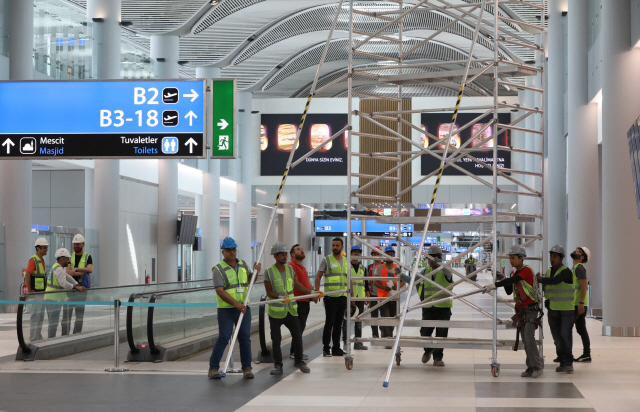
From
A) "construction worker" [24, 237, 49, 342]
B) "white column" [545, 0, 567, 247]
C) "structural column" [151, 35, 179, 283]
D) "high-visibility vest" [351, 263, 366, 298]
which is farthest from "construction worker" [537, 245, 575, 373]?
"structural column" [151, 35, 179, 283]

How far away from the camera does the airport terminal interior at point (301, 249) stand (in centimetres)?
955

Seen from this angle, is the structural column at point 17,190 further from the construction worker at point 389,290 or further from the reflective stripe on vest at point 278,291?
the reflective stripe on vest at point 278,291

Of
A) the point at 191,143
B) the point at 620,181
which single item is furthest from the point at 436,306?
the point at 620,181

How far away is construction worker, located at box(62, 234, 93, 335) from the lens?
12344mm

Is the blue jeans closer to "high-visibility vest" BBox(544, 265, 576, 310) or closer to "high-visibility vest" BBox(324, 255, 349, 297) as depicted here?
"high-visibility vest" BBox(324, 255, 349, 297)

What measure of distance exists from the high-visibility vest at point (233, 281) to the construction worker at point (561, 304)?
3.66m

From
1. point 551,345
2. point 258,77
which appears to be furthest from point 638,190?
point 258,77

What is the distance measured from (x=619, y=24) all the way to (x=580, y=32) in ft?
18.0

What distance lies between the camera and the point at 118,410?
7.66 m

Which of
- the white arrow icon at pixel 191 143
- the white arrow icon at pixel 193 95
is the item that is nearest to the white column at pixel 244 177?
the white arrow icon at pixel 193 95

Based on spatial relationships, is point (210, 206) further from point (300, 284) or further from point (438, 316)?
point (438, 316)

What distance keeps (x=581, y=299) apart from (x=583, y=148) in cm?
1119

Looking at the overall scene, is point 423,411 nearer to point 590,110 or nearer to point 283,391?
point 283,391

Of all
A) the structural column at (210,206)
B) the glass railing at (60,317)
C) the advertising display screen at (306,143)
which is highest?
the advertising display screen at (306,143)
